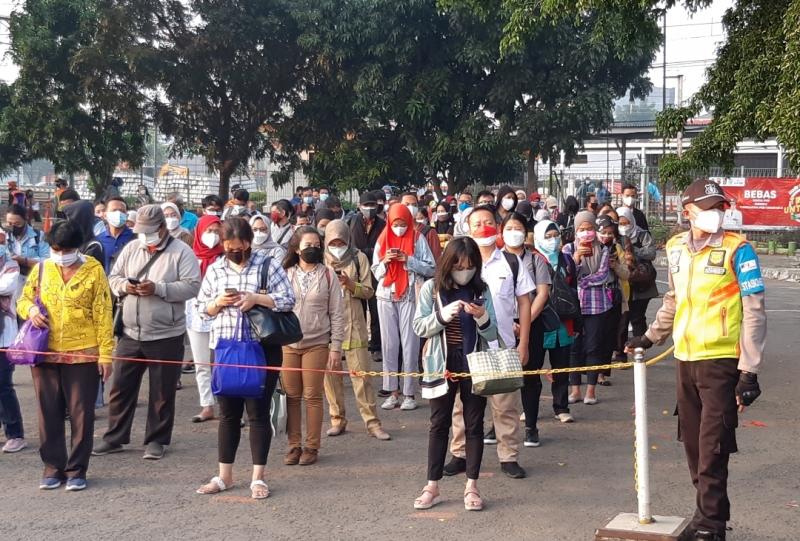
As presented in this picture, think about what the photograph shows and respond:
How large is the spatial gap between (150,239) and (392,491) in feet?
8.86

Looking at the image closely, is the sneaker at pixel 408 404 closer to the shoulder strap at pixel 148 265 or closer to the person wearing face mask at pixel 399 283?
the person wearing face mask at pixel 399 283

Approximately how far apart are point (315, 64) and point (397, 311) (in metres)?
20.9

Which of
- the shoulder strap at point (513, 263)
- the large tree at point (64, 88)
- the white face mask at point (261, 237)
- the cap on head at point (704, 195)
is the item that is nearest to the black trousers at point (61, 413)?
the shoulder strap at point (513, 263)

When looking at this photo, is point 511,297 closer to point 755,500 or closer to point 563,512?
point 563,512

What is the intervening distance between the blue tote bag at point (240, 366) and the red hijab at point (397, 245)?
9.49 feet

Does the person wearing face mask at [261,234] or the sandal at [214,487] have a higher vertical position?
the person wearing face mask at [261,234]

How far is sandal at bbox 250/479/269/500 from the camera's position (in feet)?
22.3

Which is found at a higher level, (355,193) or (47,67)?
(47,67)

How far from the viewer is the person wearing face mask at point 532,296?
26.3ft

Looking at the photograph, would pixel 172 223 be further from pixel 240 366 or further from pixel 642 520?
pixel 642 520

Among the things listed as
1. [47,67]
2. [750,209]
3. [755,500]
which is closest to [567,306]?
[755,500]

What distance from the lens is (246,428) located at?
29.9ft

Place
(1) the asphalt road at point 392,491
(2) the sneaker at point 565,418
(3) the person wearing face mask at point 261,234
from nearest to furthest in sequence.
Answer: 1. (1) the asphalt road at point 392,491
2. (2) the sneaker at point 565,418
3. (3) the person wearing face mask at point 261,234

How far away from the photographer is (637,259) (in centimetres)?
1116
